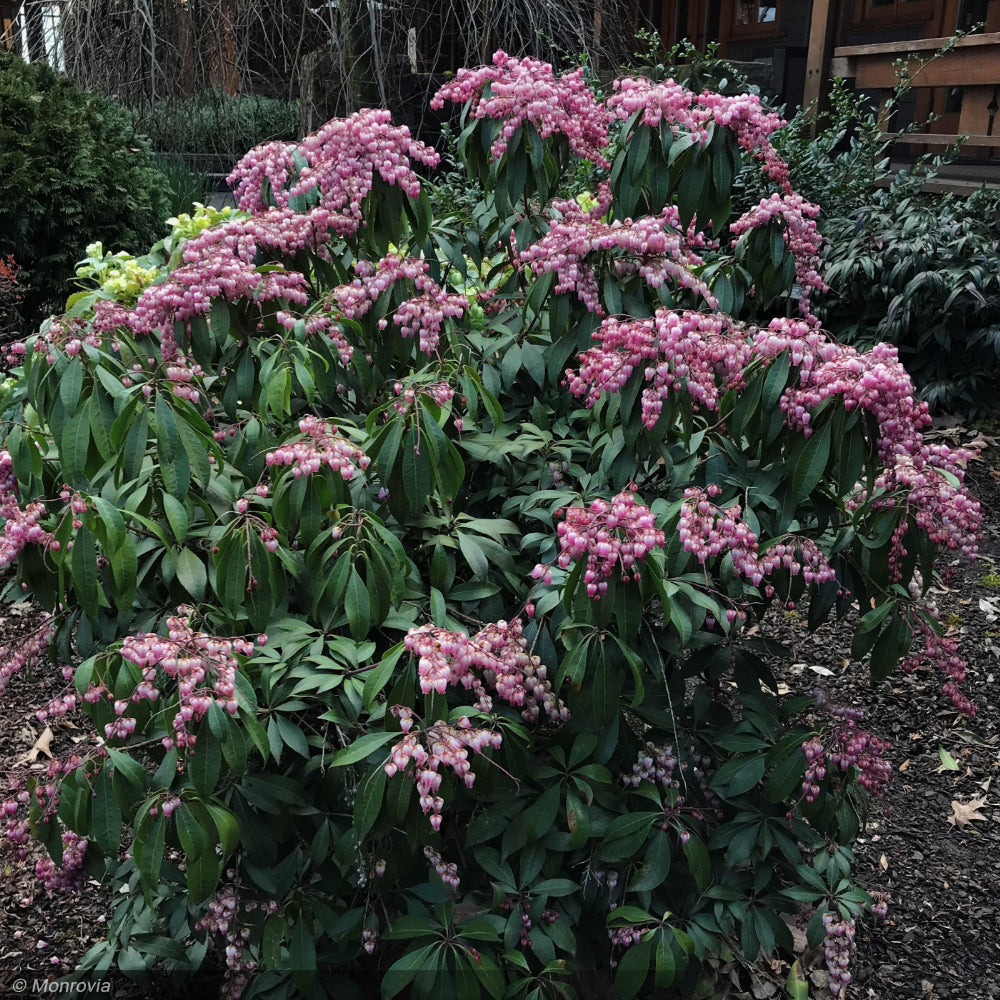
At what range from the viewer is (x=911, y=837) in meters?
2.77

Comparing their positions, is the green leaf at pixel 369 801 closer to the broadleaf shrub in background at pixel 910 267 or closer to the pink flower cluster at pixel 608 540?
the pink flower cluster at pixel 608 540

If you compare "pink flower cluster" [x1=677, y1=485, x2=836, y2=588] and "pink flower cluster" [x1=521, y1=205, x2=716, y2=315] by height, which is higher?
"pink flower cluster" [x1=521, y1=205, x2=716, y2=315]

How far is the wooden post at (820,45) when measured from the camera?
6398 mm

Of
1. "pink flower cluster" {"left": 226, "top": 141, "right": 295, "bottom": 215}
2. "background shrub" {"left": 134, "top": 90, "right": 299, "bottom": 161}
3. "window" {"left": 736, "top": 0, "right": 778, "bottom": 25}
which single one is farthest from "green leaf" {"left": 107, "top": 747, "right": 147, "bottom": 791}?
"window" {"left": 736, "top": 0, "right": 778, "bottom": 25}

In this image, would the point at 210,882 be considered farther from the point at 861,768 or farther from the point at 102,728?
the point at 861,768

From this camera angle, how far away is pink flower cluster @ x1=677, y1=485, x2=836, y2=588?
5.20ft

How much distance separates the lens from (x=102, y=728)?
5.12 feet

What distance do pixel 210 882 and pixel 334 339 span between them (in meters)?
1.04

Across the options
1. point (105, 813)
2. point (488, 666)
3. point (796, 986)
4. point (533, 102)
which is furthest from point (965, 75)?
point (105, 813)

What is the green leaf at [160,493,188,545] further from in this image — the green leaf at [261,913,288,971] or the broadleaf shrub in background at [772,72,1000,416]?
the broadleaf shrub in background at [772,72,1000,416]

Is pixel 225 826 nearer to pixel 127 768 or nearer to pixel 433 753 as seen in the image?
pixel 127 768

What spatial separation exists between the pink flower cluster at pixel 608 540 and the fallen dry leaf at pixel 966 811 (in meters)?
1.94

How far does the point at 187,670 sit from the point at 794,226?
5.13 ft

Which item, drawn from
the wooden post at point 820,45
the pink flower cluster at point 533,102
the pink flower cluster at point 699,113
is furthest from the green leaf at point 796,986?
the wooden post at point 820,45
